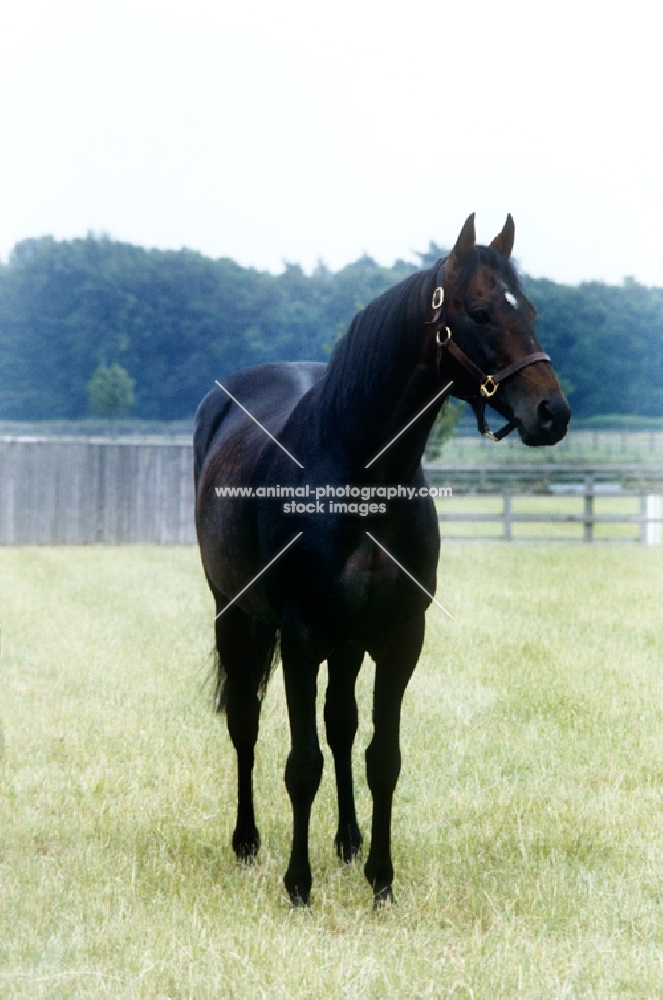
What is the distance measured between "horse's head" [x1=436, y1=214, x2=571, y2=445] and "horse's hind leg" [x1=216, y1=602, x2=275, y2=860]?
6.45ft

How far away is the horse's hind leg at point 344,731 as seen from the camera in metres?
4.42

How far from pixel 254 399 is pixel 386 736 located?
1.88 meters

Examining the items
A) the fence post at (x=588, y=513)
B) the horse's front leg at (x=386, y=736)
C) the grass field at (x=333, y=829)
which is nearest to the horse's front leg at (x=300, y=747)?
the grass field at (x=333, y=829)

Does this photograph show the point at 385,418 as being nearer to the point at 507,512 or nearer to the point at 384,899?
the point at 384,899

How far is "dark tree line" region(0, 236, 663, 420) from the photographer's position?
55500 mm

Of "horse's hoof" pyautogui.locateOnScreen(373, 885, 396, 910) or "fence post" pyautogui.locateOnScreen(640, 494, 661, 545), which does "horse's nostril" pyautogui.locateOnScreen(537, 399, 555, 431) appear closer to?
"horse's hoof" pyautogui.locateOnScreen(373, 885, 396, 910)

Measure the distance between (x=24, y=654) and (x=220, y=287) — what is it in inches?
2234

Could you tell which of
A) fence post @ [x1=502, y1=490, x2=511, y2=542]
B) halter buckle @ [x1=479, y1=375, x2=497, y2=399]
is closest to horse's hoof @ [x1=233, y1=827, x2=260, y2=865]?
halter buckle @ [x1=479, y1=375, x2=497, y2=399]

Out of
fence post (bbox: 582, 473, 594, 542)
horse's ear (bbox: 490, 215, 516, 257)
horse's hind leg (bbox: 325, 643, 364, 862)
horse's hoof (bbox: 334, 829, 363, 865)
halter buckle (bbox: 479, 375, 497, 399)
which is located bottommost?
horse's hoof (bbox: 334, 829, 363, 865)

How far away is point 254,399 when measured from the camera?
202 inches

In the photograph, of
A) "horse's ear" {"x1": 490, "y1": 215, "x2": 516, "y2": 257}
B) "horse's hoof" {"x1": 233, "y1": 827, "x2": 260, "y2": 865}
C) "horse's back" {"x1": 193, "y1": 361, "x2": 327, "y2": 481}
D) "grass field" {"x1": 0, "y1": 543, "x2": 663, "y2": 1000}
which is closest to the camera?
"grass field" {"x1": 0, "y1": 543, "x2": 663, "y2": 1000}

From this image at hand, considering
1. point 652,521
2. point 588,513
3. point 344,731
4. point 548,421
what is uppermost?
point 548,421

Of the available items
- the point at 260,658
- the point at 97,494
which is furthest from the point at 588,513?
Result: the point at 260,658

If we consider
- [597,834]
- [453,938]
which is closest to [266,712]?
[597,834]
